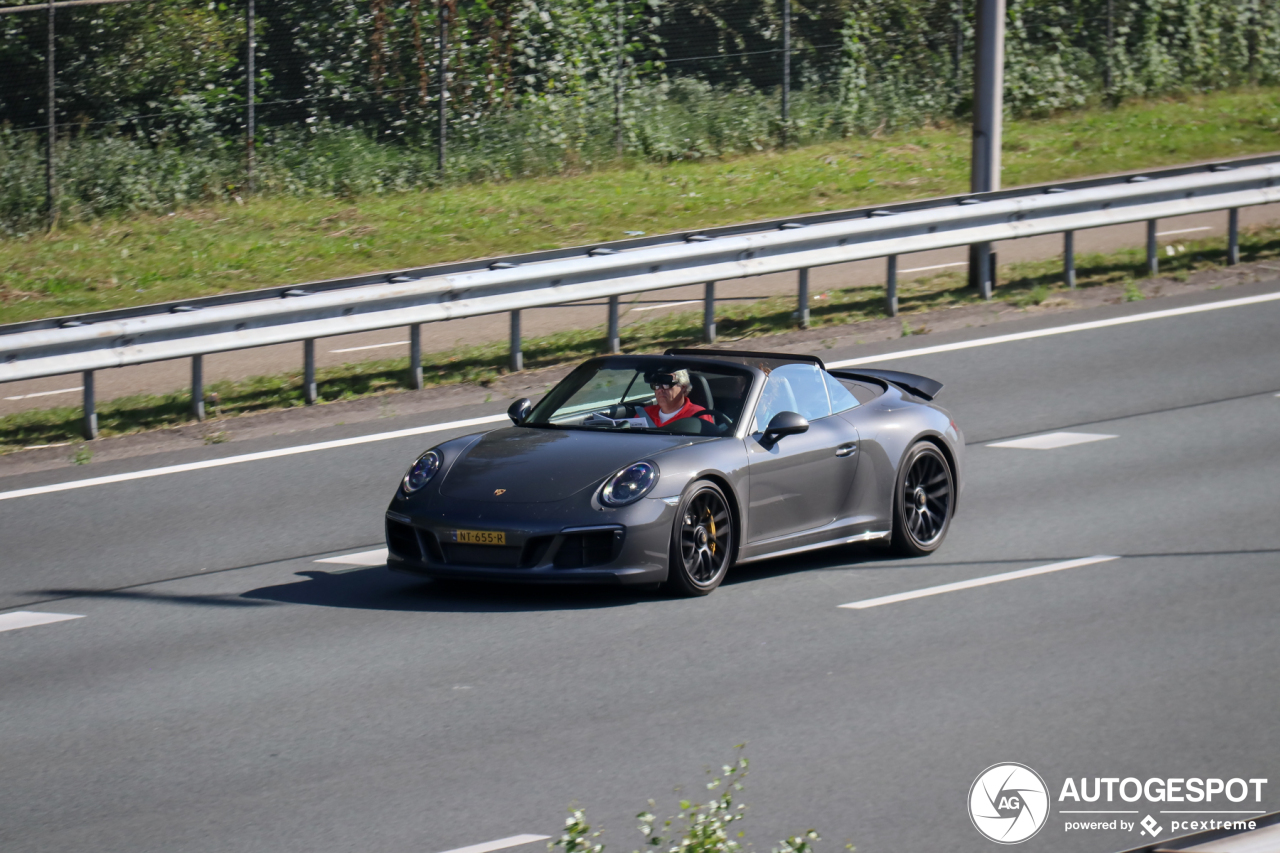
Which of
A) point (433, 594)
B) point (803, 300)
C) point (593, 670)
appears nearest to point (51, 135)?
point (803, 300)

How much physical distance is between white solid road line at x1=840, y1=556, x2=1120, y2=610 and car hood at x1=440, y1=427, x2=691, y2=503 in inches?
51.7

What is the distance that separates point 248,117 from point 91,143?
1.99 m

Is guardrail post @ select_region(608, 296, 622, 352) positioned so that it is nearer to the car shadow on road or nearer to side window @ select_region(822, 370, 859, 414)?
side window @ select_region(822, 370, 859, 414)

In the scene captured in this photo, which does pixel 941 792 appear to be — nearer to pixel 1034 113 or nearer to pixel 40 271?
pixel 40 271

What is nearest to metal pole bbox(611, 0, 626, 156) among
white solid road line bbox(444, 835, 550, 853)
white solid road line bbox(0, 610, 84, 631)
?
white solid road line bbox(0, 610, 84, 631)

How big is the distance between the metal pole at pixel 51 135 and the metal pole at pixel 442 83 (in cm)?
495

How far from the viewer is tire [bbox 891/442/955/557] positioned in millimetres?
10172

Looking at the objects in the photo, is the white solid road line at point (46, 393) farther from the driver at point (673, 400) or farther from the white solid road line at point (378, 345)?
the driver at point (673, 400)

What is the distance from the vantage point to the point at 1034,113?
2805 cm

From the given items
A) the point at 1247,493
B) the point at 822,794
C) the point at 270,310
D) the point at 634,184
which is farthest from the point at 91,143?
the point at 822,794

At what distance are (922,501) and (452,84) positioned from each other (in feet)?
48.2

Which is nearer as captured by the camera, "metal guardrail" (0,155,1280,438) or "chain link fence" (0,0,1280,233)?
"metal guardrail" (0,155,1280,438)

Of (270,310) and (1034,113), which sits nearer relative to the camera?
(270,310)

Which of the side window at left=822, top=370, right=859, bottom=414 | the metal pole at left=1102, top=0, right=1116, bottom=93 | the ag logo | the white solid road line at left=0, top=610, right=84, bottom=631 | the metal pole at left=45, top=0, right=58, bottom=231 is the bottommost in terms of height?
the white solid road line at left=0, top=610, right=84, bottom=631
